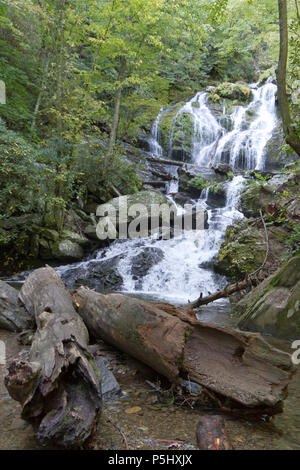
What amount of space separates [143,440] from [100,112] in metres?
11.4

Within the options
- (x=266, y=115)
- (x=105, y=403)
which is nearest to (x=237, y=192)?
(x=266, y=115)

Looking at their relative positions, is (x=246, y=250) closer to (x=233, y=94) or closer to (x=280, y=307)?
(x=280, y=307)

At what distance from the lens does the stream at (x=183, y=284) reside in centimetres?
207

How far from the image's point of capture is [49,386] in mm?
1843

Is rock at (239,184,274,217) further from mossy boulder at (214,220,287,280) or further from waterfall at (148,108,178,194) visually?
waterfall at (148,108,178,194)

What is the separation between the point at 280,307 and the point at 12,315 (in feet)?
13.4

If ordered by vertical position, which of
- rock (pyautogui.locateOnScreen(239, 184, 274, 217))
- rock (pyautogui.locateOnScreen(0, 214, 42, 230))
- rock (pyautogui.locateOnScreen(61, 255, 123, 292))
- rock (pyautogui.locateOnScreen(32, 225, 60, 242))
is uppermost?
rock (pyautogui.locateOnScreen(239, 184, 274, 217))

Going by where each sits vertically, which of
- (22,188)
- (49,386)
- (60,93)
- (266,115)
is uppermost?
(266,115)

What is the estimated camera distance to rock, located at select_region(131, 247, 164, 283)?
8.99 meters

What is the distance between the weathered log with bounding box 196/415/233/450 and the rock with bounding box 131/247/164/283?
21.9 feet

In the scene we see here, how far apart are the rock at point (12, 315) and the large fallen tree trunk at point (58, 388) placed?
212 centimetres

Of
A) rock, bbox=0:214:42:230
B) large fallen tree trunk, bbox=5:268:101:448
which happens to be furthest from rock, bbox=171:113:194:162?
large fallen tree trunk, bbox=5:268:101:448

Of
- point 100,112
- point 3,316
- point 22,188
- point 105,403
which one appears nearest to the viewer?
point 105,403
